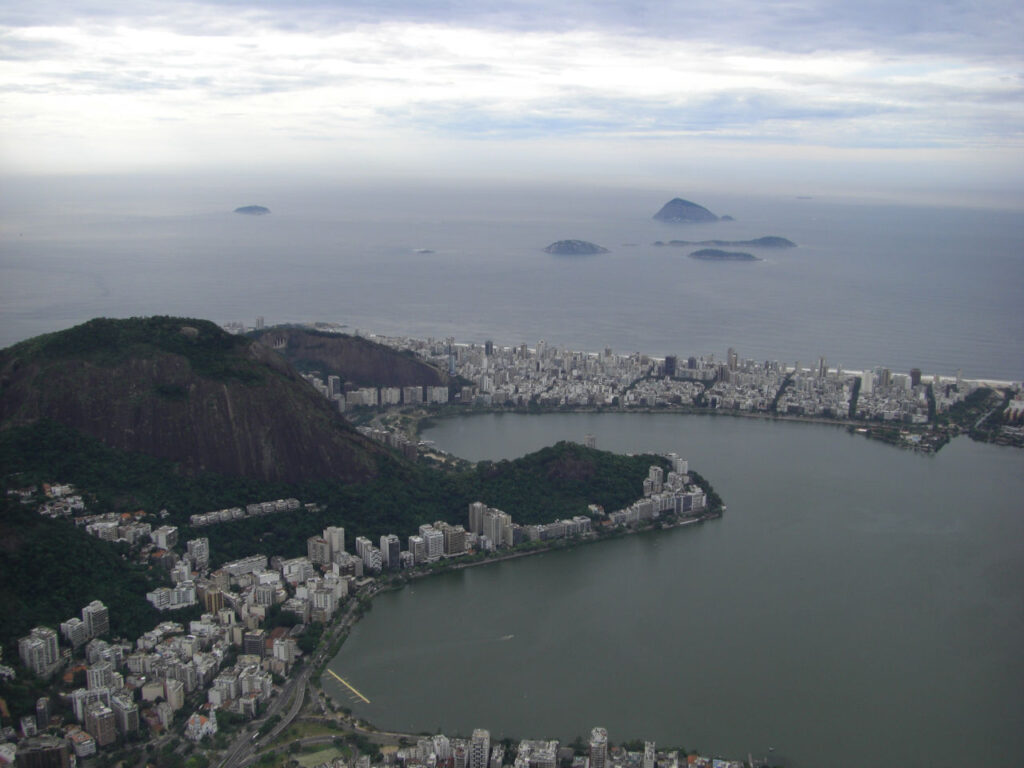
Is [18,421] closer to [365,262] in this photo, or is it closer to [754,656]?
[754,656]

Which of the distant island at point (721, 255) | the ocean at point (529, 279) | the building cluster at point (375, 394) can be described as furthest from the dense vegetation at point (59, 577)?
the distant island at point (721, 255)

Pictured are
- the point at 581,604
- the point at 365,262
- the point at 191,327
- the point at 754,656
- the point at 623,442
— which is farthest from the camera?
the point at 365,262

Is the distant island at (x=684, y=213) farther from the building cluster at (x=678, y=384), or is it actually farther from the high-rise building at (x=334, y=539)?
the high-rise building at (x=334, y=539)

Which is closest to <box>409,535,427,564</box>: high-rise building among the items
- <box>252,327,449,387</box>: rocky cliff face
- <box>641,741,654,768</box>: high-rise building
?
<box>641,741,654,768</box>: high-rise building

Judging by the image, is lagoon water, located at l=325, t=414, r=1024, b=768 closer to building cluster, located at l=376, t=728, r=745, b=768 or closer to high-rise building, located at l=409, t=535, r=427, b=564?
building cluster, located at l=376, t=728, r=745, b=768

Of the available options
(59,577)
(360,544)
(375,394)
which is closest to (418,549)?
(360,544)

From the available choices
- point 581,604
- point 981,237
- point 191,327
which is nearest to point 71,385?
point 191,327

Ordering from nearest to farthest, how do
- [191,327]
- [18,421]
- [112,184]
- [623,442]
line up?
[18,421] < [191,327] < [623,442] < [112,184]
